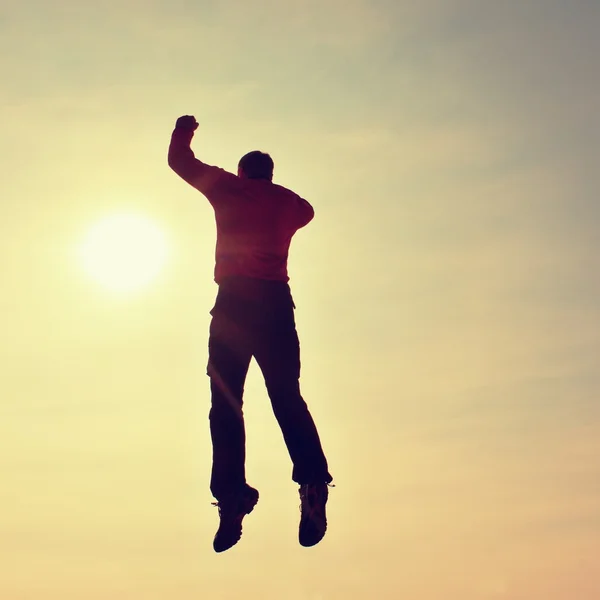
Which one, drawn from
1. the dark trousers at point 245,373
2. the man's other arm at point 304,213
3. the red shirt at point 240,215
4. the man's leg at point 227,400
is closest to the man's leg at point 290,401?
the dark trousers at point 245,373

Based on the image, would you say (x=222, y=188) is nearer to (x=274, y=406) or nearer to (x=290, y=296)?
(x=290, y=296)

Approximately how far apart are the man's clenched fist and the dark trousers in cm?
149

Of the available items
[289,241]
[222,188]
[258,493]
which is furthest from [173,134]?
[258,493]

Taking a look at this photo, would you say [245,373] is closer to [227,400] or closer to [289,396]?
[227,400]

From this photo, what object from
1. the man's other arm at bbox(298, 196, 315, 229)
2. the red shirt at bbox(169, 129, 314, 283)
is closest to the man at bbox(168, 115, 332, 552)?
the red shirt at bbox(169, 129, 314, 283)

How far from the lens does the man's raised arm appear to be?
26.2ft

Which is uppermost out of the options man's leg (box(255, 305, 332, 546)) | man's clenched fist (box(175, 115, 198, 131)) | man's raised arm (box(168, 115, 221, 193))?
man's clenched fist (box(175, 115, 198, 131))

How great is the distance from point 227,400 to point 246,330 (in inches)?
26.6

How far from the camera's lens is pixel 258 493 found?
26.4ft

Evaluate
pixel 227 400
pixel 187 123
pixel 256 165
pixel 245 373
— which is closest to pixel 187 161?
pixel 187 123

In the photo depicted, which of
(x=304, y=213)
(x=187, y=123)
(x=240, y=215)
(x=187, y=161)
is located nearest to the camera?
(x=240, y=215)

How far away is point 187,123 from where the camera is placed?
8156 mm

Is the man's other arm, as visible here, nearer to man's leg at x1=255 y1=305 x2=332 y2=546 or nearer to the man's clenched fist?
man's leg at x1=255 y1=305 x2=332 y2=546

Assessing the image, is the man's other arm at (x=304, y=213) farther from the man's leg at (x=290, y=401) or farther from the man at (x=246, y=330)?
the man's leg at (x=290, y=401)
